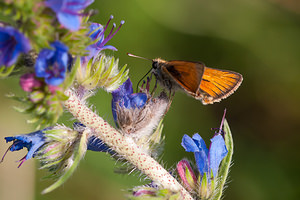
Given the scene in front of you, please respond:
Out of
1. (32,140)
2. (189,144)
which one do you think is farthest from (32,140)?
(189,144)

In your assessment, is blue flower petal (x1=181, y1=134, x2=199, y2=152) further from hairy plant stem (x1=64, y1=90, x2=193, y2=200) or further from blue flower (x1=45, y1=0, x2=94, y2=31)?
blue flower (x1=45, y1=0, x2=94, y2=31)

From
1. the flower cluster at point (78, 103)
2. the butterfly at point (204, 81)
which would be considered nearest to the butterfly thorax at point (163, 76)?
the butterfly at point (204, 81)

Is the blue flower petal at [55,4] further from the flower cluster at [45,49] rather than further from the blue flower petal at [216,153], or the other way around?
the blue flower petal at [216,153]

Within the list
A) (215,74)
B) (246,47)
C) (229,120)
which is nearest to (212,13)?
(246,47)

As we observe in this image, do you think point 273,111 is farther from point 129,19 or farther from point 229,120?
point 129,19

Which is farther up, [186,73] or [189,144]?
[186,73]

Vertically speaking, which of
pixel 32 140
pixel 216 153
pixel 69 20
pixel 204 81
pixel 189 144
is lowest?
pixel 216 153

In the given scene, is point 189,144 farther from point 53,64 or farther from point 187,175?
point 53,64
